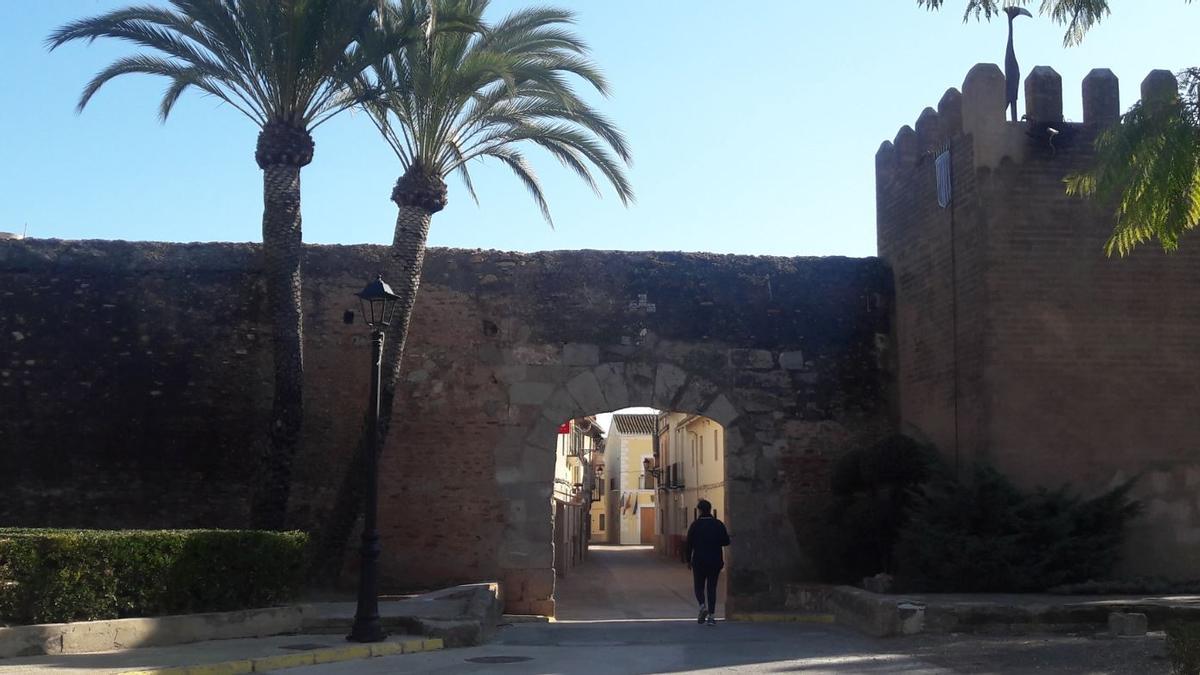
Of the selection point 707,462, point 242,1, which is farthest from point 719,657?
point 707,462

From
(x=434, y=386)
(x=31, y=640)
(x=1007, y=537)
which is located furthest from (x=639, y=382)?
(x=31, y=640)

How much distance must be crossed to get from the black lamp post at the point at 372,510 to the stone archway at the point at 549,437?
13.3 ft

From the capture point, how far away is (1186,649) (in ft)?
21.4

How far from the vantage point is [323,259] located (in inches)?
587

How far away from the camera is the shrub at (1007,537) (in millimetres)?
12414

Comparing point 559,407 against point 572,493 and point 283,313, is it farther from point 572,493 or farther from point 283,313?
point 572,493

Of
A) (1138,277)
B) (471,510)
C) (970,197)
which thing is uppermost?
(970,197)

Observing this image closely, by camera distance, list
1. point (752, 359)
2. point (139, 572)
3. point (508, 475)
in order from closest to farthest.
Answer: point (139, 572) → point (508, 475) → point (752, 359)

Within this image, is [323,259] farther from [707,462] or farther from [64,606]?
[707,462]

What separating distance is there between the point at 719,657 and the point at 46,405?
9127 millimetres

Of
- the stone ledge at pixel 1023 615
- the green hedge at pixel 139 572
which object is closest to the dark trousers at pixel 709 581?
the stone ledge at pixel 1023 615

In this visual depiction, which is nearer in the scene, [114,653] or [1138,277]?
[114,653]

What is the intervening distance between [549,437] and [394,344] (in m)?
2.44

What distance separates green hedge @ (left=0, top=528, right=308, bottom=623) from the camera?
9152 millimetres
